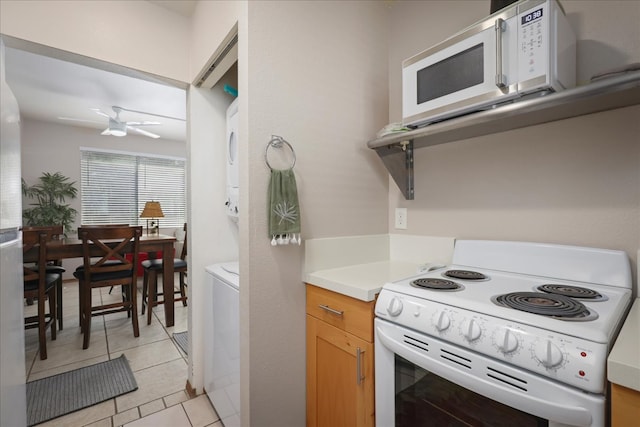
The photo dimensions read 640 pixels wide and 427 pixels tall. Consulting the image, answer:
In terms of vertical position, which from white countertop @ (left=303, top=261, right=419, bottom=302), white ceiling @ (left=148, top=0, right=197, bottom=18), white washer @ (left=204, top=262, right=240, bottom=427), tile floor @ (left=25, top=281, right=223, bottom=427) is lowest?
tile floor @ (left=25, top=281, right=223, bottom=427)

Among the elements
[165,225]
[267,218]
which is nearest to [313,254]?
[267,218]

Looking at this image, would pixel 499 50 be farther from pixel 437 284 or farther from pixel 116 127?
pixel 116 127

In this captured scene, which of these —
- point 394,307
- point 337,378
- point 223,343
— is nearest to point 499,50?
point 394,307

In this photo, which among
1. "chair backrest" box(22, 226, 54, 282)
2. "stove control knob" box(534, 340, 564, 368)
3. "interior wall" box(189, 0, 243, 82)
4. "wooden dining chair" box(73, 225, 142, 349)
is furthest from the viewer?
"wooden dining chair" box(73, 225, 142, 349)

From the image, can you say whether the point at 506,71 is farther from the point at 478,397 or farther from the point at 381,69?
the point at 478,397

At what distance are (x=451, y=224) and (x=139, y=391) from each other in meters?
2.22

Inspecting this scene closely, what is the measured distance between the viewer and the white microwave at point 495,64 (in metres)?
0.92

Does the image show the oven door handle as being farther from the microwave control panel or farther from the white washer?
the microwave control panel

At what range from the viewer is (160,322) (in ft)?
9.98

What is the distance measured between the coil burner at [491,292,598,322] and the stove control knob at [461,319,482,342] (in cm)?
12

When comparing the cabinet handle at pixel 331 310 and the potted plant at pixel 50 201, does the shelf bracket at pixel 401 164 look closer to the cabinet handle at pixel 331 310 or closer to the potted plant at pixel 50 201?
the cabinet handle at pixel 331 310

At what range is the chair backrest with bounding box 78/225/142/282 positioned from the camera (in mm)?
2521

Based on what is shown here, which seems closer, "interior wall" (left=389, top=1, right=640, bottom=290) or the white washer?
"interior wall" (left=389, top=1, right=640, bottom=290)

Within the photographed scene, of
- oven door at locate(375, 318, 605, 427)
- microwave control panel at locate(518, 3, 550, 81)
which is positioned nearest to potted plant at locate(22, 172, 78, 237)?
oven door at locate(375, 318, 605, 427)
